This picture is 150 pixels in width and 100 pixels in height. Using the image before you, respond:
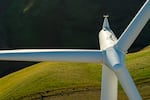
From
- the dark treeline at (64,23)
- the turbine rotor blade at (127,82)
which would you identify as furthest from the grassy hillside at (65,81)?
the dark treeline at (64,23)

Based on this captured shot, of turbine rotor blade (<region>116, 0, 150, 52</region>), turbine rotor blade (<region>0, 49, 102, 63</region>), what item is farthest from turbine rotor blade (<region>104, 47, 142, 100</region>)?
turbine rotor blade (<region>0, 49, 102, 63</region>)

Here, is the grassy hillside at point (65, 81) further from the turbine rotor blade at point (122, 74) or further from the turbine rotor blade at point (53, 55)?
the turbine rotor blade at point (122, 74)

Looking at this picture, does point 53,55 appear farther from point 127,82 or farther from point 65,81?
point 65,81

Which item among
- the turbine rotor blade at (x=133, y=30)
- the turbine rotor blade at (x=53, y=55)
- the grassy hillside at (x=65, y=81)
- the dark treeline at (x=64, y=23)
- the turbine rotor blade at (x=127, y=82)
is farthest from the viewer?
the dark treeline at (x=64, y=23)

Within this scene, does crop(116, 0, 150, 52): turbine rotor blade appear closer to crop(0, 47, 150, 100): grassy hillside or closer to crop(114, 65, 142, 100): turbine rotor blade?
crop(114, 65, 142, 100): turbine rotor blade

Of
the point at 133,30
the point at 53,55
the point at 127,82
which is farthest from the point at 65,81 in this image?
the point at 127,82

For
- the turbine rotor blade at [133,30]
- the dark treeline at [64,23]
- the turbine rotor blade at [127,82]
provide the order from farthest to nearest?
the dark treeline at [64,23] < the turbine rotor blade at [133,30] < the turbine rotor blade at [127,82]

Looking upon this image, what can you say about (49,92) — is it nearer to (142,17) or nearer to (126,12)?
(142,17)

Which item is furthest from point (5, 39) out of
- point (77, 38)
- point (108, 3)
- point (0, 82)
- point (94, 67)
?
point (94, 67)
